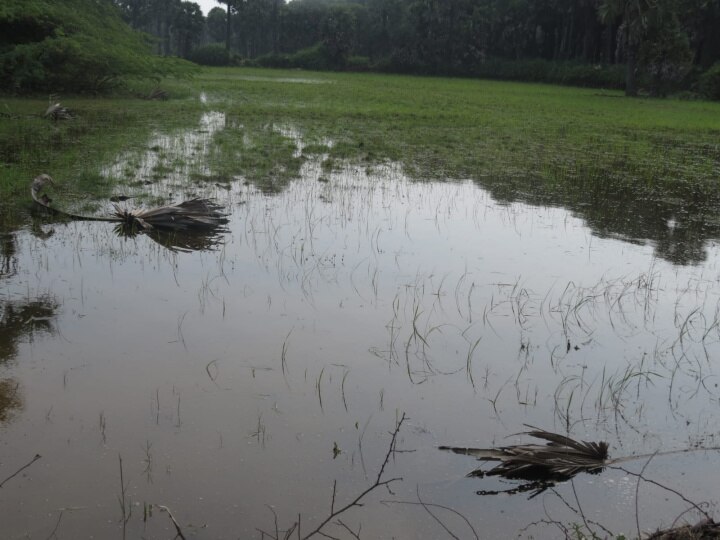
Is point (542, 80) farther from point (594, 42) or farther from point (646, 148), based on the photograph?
point (646, 148)

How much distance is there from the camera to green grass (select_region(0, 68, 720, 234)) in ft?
32.4

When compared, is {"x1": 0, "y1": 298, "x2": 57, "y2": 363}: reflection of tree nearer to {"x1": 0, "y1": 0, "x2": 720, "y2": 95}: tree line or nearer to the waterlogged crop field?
the waterlogged crop field

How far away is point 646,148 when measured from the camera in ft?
46.8

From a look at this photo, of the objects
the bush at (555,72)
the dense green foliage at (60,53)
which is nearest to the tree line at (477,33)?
the bush at (555,72)

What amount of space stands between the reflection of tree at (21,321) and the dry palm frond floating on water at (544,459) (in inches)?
110

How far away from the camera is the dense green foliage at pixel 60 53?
18.2 meters

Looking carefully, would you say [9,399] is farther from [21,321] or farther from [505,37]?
[505,37]

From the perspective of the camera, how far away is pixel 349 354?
4.32 m

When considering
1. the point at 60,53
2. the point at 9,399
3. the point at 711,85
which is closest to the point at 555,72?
the point at 711,85

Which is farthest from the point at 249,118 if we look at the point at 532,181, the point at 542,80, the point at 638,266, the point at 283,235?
the point at 542,80

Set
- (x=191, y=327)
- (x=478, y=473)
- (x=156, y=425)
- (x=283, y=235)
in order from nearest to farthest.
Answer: (x=478, y=473) → (x=156, y=425) → (x=191, y=327) → (x=283, y=235)

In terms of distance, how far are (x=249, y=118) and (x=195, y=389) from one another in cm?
1412

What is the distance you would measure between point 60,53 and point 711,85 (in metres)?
26.9

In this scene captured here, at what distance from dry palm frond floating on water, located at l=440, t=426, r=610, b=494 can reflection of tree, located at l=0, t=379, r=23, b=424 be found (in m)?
2.20
